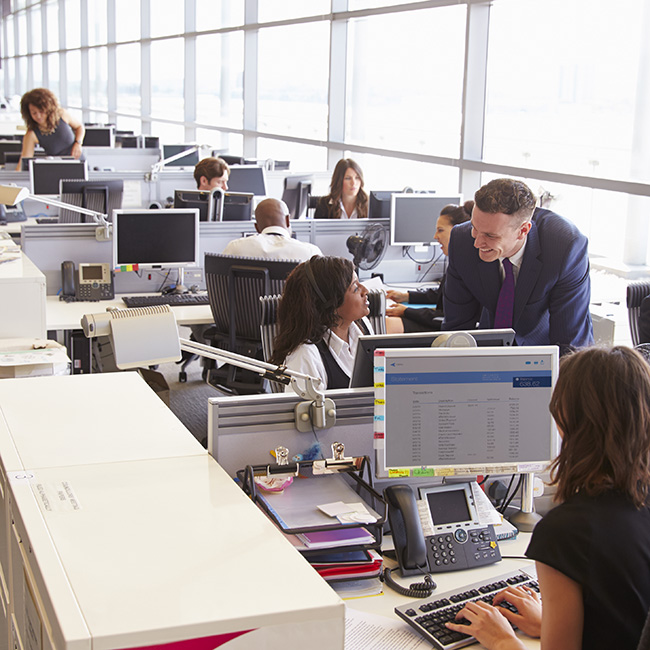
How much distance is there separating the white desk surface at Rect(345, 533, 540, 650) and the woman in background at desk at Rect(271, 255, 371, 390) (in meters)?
0.85

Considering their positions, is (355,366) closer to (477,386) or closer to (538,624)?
(477,386)

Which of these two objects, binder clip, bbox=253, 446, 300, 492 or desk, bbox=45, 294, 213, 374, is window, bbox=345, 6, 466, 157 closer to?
desk, bbox=45, 294, 213, 374

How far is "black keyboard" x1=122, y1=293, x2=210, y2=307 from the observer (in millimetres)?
4246

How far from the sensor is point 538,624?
1619mm

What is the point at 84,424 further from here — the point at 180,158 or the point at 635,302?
the point at 180,158

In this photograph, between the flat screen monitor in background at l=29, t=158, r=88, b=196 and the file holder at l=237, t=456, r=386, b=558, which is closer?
the file holder at l=237, t=456, r=386, b=558

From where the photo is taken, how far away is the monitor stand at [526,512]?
6.64ft

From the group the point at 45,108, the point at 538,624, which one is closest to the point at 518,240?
the point at 538,624

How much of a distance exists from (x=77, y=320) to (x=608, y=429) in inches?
117

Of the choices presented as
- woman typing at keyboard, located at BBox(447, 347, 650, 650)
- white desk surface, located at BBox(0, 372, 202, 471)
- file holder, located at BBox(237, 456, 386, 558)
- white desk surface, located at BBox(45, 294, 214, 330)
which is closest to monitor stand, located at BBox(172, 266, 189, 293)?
white desk surface, located at BBox(45, 294, 214, 330)

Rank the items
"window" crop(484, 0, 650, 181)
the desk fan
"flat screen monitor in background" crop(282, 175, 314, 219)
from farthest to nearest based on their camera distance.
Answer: "flat screen monitor in background" crop(282, 175, 314, 219)
"window" crop(484, 0, 650, 181)
the desk fan

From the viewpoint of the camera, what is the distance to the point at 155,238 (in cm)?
443

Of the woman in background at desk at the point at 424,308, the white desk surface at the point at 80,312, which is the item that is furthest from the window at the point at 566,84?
the white desk surface at the point at 80,312

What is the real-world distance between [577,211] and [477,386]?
651 centimetres
